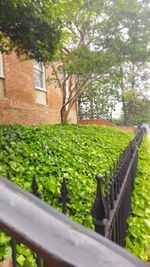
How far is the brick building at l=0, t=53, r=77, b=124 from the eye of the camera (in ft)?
31.1

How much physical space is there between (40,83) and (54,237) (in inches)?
499

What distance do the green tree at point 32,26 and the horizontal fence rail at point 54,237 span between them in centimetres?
459

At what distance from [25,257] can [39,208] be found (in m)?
1.70

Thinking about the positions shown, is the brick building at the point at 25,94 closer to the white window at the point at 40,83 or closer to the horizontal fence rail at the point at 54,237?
the white window at the point at 40,83

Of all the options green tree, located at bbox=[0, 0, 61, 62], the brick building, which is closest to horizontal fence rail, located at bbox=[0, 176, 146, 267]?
green tree, located at bbox=[0, 0, 61, 62]

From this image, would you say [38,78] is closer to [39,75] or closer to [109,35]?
[39,75]

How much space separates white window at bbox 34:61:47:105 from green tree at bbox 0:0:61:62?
6.07 m

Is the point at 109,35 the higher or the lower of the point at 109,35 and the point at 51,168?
the higher

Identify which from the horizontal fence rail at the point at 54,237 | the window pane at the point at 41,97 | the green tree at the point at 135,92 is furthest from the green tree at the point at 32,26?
the green tree at the point at 135,92

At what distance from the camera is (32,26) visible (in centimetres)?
527

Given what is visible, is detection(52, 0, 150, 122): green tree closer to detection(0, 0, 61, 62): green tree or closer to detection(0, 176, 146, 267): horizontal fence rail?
detection(0, 0, 61, 62): green tree

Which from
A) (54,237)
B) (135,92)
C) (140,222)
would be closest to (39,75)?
(140,222)

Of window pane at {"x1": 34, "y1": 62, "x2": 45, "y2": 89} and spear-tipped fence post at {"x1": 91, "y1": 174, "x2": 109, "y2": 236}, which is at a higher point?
window pane at {"x1": 34, "y1": 62, "x2": 45, "y2": 89}

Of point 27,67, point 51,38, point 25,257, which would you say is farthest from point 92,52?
point 25,257
